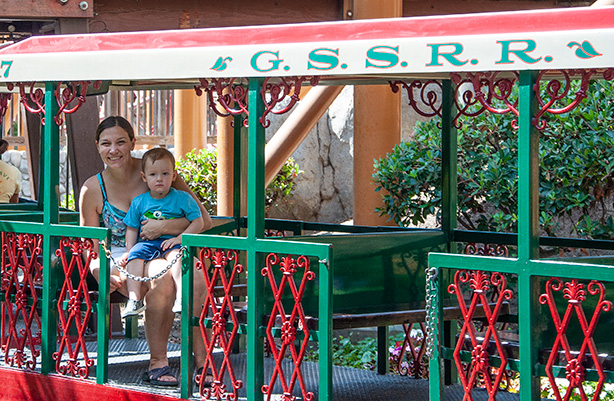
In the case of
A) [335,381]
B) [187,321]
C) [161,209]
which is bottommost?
[335,381]

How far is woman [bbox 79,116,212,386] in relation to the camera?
16.9ft

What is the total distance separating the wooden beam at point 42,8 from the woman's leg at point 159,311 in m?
2.55

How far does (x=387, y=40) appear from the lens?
13.4ft

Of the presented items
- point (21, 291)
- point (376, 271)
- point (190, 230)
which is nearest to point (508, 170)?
point (376, 271)

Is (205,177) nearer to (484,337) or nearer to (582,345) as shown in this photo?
(484,337)

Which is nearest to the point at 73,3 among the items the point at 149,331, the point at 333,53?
the point at 149,331

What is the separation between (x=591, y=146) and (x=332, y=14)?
2.24m

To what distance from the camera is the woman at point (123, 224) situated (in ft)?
16.9

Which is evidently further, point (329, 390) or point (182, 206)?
point (182, 206)

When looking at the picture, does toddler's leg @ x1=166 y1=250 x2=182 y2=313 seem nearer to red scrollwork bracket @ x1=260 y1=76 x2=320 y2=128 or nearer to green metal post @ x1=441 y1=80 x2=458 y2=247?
red scrollwork bracket @ x1=260 y1=76 x2=320 y2=128

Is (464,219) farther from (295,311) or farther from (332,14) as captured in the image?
(295,311)

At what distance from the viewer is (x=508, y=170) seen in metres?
6.93

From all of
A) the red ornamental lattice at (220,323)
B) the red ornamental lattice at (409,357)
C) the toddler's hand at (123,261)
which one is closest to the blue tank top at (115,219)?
the toddler's hand at (123,261)

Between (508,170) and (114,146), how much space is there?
287 cm
